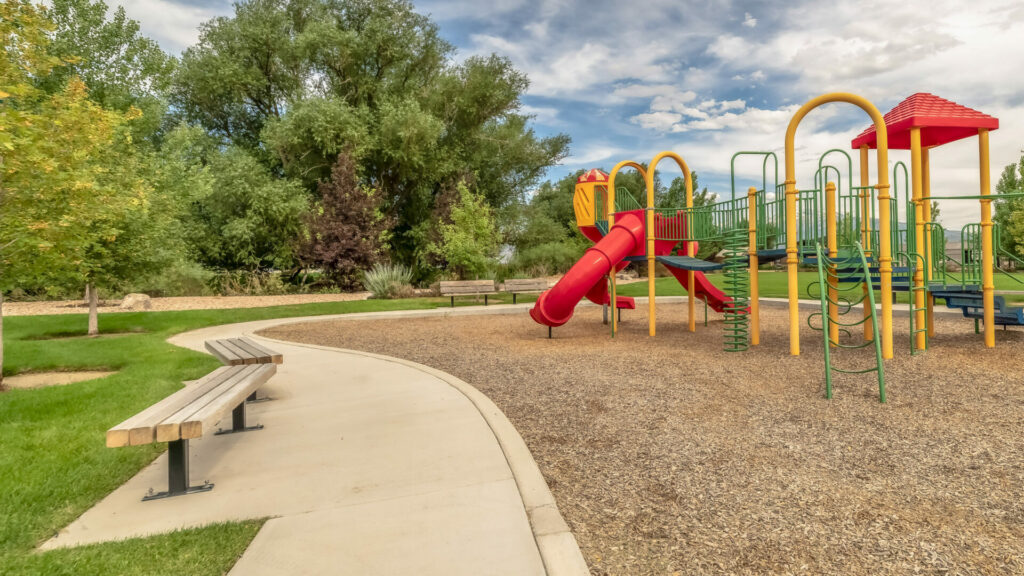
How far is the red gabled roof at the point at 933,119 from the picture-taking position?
7.53m

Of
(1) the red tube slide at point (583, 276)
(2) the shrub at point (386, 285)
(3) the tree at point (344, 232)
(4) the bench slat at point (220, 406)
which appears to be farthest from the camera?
(3) the tree at point (344, 232)

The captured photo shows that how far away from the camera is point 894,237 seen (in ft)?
25.9

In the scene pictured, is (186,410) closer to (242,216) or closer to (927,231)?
(927,231)

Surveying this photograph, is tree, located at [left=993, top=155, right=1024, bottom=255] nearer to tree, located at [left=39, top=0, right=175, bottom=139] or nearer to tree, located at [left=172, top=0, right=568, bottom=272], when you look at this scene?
tree, located at [left=172, top=0, right=568, bottom=272]

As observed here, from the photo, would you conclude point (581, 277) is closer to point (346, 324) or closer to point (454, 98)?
point (346, 324)

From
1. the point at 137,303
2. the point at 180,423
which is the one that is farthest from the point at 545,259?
the point at 180,423

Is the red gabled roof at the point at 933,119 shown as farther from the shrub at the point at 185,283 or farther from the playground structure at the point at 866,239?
the shrub at the point at 185,283

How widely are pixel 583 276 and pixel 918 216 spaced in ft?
16.8

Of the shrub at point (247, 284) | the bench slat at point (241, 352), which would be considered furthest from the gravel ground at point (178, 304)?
the bench slat at point (241, 352)

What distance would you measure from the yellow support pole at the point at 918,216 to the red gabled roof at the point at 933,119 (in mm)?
171

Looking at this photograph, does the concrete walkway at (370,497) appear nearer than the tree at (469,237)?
Yes

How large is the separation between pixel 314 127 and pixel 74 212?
18.4 meters

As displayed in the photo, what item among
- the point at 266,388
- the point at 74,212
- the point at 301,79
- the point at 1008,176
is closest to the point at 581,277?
the point at 266,388

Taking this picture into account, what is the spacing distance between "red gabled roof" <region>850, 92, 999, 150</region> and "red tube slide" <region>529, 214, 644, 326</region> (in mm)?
4009
